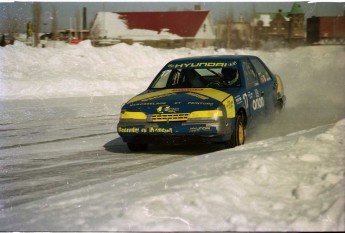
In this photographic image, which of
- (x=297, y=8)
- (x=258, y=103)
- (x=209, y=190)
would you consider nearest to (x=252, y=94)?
(x=258, y=103)

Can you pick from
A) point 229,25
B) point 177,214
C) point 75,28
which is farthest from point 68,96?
point 75,28

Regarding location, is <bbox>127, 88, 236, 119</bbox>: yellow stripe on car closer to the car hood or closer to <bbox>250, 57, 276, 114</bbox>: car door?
the car hood

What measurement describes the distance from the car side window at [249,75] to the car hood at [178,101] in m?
0.81

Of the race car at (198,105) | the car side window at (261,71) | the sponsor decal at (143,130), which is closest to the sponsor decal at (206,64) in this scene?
the race car at (198,105)

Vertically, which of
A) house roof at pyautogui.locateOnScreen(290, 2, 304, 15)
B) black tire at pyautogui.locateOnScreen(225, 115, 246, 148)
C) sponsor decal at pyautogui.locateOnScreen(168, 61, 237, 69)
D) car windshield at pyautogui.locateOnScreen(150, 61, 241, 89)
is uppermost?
house roof at pyautogui.locateOnScreen(290, 2, 304, 15)

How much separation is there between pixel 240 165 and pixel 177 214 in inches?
55.2

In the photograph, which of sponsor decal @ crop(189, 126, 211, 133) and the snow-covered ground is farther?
sponsor decal @ crop(189, 126, 211, 133)

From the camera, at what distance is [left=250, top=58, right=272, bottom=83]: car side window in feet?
29.5

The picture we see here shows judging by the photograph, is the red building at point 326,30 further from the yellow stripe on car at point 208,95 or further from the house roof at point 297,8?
the yellow stripe on car at point 208,95

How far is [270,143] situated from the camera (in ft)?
21.5

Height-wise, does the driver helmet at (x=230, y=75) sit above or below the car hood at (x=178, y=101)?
above

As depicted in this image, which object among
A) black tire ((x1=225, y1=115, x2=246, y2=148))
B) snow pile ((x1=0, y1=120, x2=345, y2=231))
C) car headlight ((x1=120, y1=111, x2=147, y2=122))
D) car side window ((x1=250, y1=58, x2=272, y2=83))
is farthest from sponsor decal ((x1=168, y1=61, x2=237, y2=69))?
snow pile ((x1=0, y1=120, x2=345, y2=231))

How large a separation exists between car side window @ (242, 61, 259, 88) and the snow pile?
109 inches

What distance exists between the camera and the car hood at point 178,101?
6945 mm
